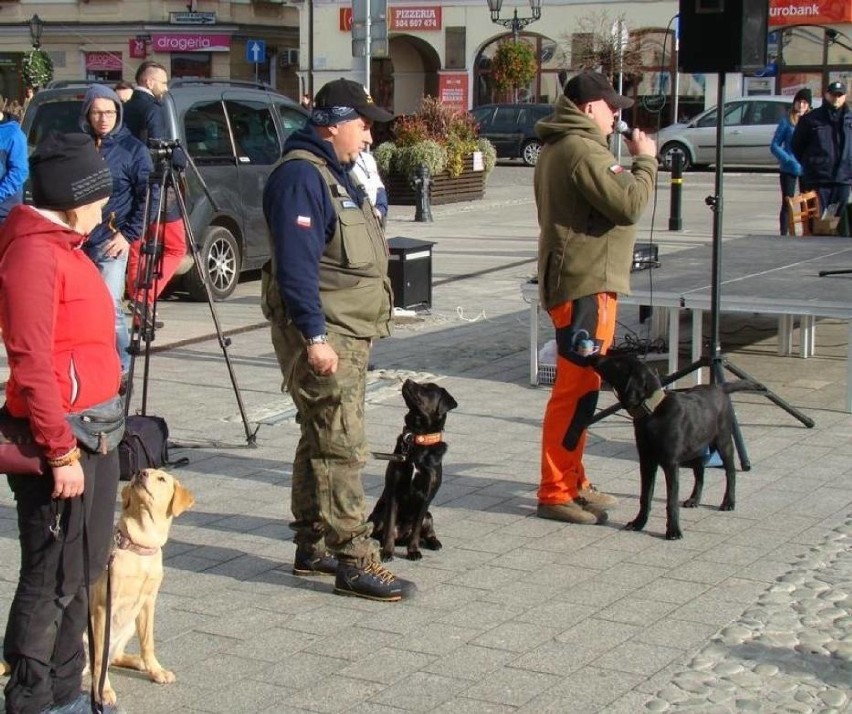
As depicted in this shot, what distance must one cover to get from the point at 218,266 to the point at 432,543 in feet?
24.2

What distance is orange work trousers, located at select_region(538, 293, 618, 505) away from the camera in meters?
6.24

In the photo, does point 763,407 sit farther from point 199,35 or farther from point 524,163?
point 199,35

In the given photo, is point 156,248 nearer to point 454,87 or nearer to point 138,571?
point 138,571

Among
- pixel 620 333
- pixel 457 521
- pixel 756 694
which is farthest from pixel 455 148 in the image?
pixel 756 694

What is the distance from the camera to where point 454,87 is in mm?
44656

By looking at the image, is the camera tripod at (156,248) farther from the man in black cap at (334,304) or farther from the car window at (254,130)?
the car window at (254,130)

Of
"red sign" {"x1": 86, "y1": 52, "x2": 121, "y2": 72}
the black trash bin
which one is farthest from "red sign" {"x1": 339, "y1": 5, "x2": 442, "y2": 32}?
the black trash bin

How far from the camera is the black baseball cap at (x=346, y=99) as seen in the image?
A: 512 cm

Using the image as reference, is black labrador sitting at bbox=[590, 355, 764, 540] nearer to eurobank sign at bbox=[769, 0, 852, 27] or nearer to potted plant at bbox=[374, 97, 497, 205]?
potted plant at bbox=[374, 97, 497, 205]

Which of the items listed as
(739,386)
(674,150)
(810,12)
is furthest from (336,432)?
(810,12)

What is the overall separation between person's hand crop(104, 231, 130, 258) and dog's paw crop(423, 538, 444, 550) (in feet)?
10.2

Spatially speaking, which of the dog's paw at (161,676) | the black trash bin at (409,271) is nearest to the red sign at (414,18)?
the black trash bin at (409,271)

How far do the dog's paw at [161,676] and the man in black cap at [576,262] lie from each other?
2323 mm

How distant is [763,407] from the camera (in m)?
8.59
